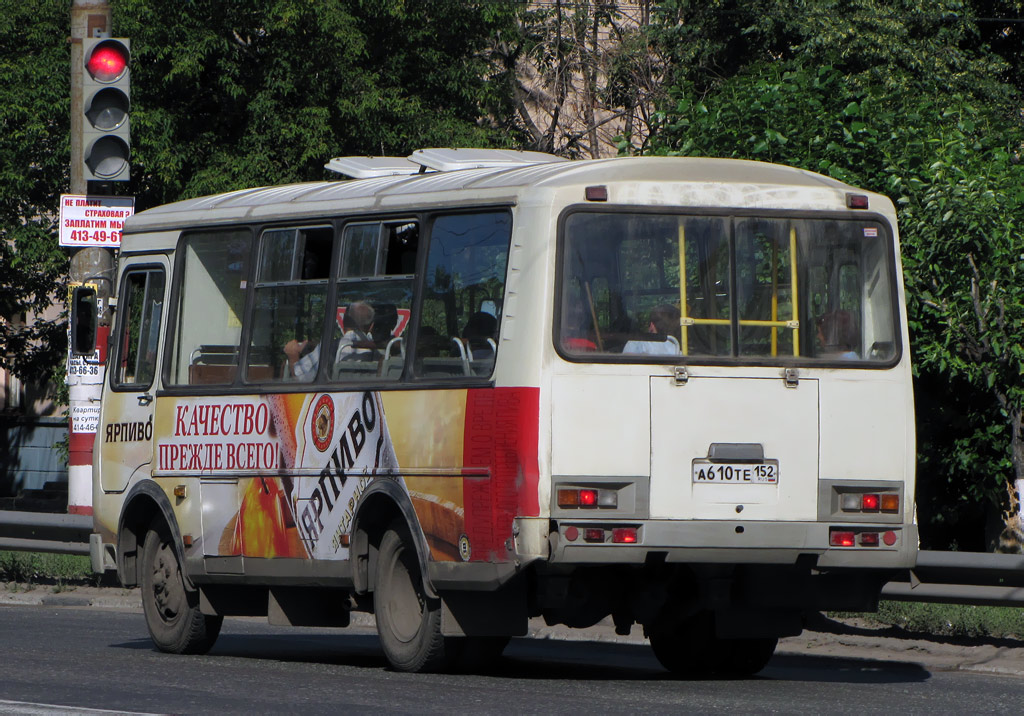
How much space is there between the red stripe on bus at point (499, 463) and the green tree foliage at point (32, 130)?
708 inches

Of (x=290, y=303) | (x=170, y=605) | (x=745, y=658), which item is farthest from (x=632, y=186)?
(x=170, y=605)

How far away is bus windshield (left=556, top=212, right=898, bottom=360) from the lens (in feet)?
30.3

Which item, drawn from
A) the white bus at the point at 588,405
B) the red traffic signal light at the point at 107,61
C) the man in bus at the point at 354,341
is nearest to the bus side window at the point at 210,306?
the white bus at the point at 588,405

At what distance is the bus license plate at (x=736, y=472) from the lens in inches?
361

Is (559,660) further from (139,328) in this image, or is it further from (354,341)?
(139,328)

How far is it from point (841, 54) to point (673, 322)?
15977 millimetres

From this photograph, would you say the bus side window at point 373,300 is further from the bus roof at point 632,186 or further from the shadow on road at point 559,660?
the shadow on road at point 559,660

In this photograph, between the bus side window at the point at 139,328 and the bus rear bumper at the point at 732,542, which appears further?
the bus side window at the point at 139,328

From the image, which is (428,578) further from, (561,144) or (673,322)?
(561,144)

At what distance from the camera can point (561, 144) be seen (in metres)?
31.8

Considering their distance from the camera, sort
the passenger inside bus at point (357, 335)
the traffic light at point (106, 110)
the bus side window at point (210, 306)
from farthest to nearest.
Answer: the traffic light at point (106, 110) < the bus side window at point (210, 306) < the passenger inside bus at point (357, 335)

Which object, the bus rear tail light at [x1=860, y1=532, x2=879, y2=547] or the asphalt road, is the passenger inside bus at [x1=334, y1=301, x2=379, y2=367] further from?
the bus rear tail light at [x1=860, y1=532, x2=879, y2=547]

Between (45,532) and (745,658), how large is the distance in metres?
8.08

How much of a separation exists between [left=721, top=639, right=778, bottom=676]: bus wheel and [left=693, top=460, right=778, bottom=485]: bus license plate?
67.8 inches
